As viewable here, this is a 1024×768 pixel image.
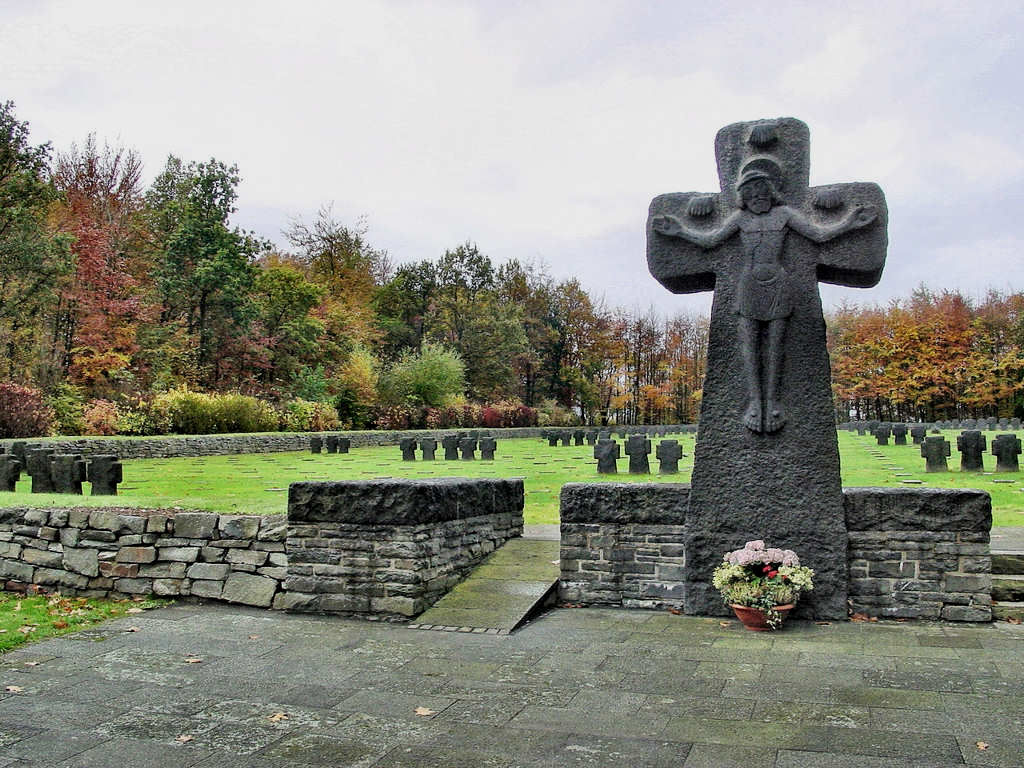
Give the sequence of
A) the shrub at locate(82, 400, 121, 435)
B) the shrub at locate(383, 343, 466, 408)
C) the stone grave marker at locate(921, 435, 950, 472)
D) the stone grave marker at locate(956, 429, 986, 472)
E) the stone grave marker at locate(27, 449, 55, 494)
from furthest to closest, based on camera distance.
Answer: the shrub at locate(383, 343, 466, 408) → the shrub at locate(82, 400, 121, 435) → the stone grave marker at locate(921, 435, 950, 472) → the stone grave marker at locate(956, 429, 986, 472) → the stone grave marker at locate(27, 449, 55, 494)

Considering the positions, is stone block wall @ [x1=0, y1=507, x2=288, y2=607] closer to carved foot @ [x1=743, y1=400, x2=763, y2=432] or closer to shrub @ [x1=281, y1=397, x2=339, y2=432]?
carved foot @ [x1=743, y1=400, x2=763, y2=432]

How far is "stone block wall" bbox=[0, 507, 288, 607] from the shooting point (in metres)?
6.50

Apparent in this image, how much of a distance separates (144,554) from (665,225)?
5211 millimetres

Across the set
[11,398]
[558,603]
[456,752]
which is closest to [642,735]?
[456,752]

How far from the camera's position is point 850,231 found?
614 cm

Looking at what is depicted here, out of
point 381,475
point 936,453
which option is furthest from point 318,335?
point 936,453

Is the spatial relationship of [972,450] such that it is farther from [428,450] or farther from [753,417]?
[428,450]

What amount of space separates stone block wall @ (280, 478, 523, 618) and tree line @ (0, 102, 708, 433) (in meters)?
19.1

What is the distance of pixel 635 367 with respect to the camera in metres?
58.8

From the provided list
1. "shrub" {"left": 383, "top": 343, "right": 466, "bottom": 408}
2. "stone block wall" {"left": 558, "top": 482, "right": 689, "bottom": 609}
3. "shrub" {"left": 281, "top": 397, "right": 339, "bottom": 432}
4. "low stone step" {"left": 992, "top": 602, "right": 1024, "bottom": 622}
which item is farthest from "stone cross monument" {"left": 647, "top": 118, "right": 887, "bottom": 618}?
"shrub" {"left": 383, "top": 343, "right": 466, "bottom": 408}

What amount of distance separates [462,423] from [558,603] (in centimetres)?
3435

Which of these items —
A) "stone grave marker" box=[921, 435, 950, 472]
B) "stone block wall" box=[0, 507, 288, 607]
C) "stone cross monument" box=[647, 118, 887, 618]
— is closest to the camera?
"stone cross monument" box=[647, 118, 887, 618]

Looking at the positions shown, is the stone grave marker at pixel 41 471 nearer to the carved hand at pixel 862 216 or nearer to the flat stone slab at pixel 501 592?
the flat stone slab at pixel 501 592

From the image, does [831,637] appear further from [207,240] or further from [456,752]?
[207,240]
